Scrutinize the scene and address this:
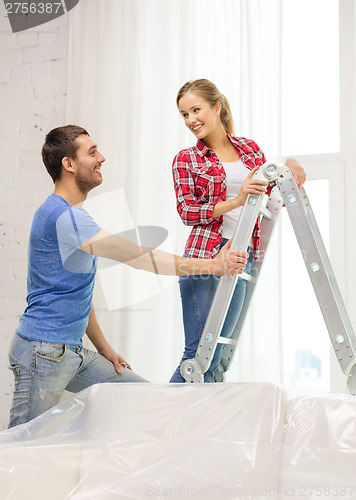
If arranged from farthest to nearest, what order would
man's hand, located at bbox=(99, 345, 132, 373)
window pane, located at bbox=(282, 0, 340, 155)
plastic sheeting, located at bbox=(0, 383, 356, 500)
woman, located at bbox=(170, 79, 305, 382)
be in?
window pane, located at bbox=(282, 0, 340, 155), man's hand, located at bbox=(99, 345, 132, 373), woman, located at bbox=(170, 79, 305, 382), plastic sheeting, located at bbox=(0, 383, 356, 500)

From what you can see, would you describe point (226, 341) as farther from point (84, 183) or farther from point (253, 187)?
point (84, 183)

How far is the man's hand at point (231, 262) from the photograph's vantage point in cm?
173

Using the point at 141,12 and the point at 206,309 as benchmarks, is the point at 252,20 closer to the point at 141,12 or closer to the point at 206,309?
the point at 141,12

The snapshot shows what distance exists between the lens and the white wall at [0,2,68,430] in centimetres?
311

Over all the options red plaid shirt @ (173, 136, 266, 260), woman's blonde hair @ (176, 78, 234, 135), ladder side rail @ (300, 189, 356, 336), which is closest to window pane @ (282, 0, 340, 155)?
woman's blonde hair @ (176, 78, 234, 135)

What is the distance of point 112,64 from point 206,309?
5.23 feet

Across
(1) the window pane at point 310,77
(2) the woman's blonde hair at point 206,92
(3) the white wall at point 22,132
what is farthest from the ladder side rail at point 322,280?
(3) the white wall at point 22,132

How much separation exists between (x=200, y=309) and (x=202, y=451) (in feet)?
1.89

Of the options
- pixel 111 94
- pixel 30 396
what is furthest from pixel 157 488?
pixel 111 94

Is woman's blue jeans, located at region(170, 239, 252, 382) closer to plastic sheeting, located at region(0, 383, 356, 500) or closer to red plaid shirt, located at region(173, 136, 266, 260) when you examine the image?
red plaid shirt, located at region(173, 136, 266, 260)

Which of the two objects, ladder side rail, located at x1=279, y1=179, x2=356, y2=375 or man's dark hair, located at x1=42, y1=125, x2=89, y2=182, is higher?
man's dark hair, located at x1=42, y1=125, x2=89, y2=182

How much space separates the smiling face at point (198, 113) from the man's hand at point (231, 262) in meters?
0.51

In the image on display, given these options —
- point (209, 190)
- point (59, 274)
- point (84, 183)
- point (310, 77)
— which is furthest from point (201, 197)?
point (310, 77)

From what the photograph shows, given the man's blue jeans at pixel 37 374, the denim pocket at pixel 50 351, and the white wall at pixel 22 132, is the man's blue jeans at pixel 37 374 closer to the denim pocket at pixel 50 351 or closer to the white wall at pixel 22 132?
the denim pocket at pixel 50 351
